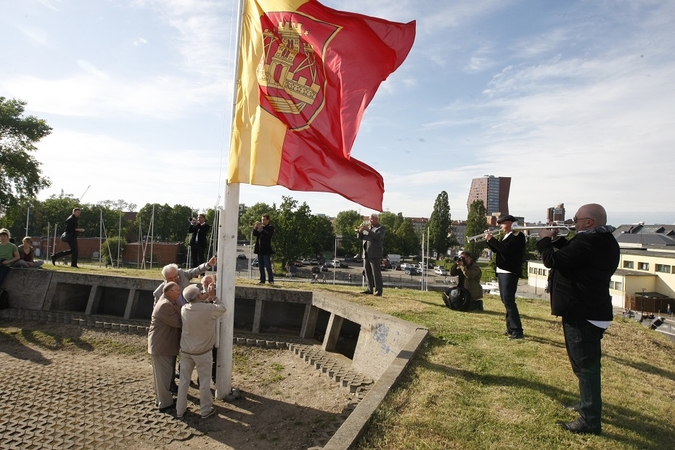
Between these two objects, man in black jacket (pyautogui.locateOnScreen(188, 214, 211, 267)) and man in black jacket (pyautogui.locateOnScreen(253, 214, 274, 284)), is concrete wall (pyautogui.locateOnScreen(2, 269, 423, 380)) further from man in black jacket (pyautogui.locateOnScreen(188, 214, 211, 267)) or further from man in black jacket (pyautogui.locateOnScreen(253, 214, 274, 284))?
man in black jacket (pyautogui.locateOnScreen(188, 214, 211, 267))

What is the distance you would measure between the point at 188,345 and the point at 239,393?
1.46 m

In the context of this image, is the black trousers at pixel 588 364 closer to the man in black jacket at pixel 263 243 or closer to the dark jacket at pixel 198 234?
the man in black jacket at pixel 263 243

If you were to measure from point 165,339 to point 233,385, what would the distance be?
1731 mm

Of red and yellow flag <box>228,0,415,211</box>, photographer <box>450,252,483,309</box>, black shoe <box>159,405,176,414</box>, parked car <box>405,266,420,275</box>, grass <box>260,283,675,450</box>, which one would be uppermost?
red and yellow flag <box>228,0,415,211</box>

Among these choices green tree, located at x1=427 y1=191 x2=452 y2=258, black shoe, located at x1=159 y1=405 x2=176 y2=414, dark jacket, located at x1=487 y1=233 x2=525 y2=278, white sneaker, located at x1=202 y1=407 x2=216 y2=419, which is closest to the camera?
white sneaker, located at x1=202 y1=407 x2=216 y2=419

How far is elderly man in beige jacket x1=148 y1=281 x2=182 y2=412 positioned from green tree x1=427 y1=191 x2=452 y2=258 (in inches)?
3087

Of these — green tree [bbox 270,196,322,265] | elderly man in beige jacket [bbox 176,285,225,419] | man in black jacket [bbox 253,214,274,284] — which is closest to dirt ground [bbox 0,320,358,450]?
elderly man in beige jacket [bbox 176,285,225,419]

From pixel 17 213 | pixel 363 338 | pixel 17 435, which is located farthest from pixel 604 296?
pixel 17 213

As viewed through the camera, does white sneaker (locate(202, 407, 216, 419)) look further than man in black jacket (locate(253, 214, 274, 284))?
No

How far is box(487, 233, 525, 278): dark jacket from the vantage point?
725 centimetres

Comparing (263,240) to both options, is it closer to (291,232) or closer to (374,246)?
(374,246)

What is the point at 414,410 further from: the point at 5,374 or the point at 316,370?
the point at 5,374

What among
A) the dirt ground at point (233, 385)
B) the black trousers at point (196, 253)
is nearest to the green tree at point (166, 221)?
the black trousers at point (196, 253)

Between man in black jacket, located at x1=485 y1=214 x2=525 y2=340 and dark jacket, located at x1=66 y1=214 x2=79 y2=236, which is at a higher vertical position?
dark jacket, located at x1=66 y1=214 x2=79 y2=236
